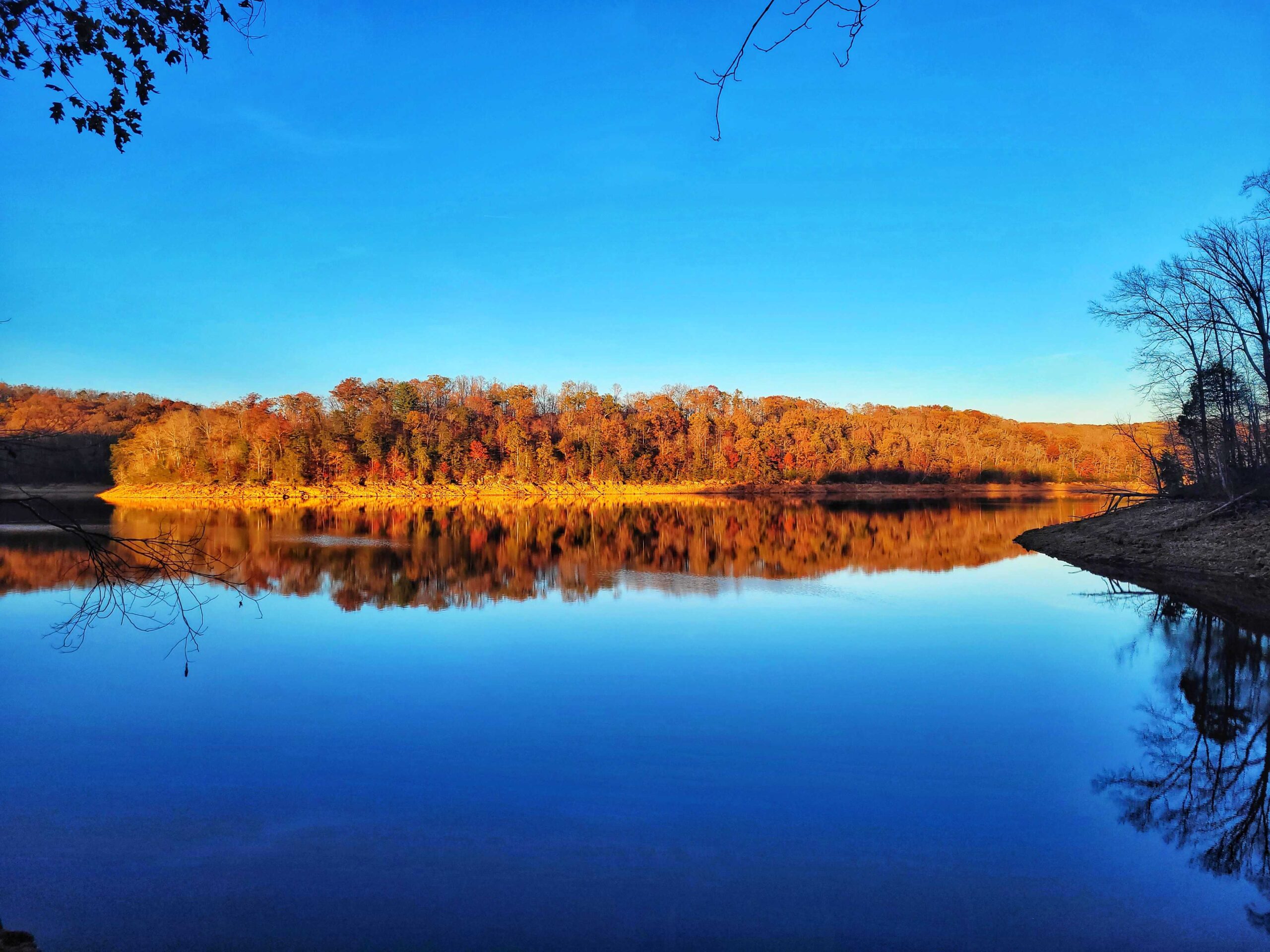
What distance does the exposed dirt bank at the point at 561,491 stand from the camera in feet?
211

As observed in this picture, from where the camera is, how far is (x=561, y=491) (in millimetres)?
73688

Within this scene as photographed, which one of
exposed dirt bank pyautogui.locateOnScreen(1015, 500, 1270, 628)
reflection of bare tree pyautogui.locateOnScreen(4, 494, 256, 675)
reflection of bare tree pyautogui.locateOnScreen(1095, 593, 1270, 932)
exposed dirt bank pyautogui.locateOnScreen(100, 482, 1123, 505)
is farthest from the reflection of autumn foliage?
exposed dirt bank pyautogui.locateOnScreen(100, 482, 1123, 505)

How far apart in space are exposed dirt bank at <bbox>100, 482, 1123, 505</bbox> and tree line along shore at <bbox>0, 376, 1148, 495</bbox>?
290 millimetres

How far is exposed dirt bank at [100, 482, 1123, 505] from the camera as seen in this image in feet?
211

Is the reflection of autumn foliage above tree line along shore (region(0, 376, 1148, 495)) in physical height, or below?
below

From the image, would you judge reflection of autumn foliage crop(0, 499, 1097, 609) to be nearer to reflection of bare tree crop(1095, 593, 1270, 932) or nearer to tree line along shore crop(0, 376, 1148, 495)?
reflection of bare tree crop(1095, 593, 1270, 932)

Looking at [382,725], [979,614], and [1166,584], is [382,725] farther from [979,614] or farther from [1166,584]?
[1166,584]

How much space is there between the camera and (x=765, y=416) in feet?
286

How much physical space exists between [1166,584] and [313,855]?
19.0 m

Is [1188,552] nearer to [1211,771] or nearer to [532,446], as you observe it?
[1211,771]

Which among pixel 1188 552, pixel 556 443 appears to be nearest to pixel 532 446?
pixel 556 443

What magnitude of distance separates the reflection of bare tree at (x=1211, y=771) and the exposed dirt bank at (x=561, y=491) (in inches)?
2278

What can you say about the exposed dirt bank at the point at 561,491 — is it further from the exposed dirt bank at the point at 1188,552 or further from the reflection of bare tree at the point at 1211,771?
the reflection of bare tree at the point at 1211,771

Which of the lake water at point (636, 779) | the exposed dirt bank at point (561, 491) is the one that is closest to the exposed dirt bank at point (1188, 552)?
the lake water at point (636, 779)
